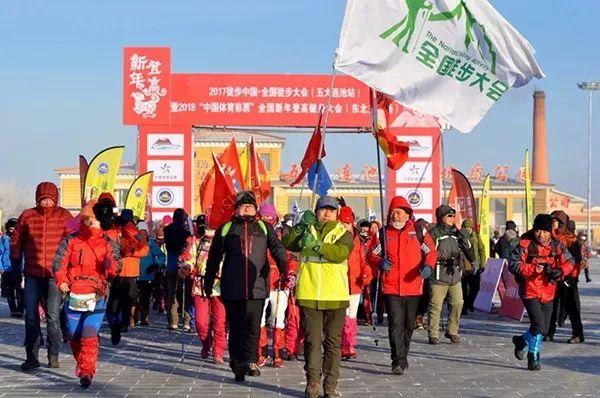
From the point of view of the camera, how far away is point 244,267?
999cm

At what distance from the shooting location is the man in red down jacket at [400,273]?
36.1ft

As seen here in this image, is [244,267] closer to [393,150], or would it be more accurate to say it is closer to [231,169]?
[393,150]

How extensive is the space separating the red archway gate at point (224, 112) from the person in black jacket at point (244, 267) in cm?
1940

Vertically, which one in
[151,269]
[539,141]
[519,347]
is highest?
[539,141]

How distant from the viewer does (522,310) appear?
17766 mm

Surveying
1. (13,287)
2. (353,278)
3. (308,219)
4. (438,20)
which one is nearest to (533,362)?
(353,278)

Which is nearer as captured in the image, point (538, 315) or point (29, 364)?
point (29, 364)

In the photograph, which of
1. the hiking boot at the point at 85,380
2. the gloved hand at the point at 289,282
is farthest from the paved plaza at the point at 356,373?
the gloved hand at the point at 289,282

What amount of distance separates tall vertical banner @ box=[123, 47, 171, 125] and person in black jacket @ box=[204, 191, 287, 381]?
19579mm

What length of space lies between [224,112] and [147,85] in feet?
7.13

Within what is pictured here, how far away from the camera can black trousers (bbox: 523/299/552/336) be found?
1130 centimetres

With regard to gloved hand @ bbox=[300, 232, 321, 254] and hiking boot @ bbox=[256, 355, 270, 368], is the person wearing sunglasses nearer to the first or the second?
hiking boot @ bbox=[256, 355, 270, 368]

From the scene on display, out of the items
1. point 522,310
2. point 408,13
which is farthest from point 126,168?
point 408,13

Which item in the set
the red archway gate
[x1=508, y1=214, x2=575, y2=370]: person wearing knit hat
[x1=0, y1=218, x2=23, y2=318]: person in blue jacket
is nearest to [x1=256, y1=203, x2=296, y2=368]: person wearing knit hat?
[x1=508, y1=214, x2=575, y2=370]: person wearing knit hat
